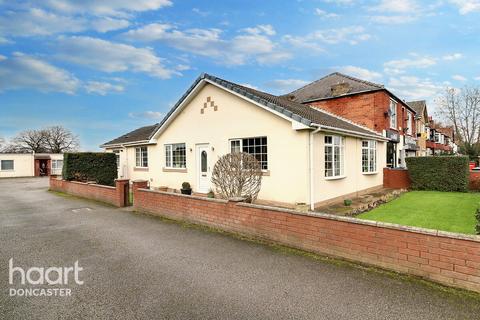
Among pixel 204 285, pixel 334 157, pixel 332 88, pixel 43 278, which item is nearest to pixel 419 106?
pixel 332 88

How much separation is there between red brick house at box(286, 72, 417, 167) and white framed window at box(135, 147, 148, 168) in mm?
11717

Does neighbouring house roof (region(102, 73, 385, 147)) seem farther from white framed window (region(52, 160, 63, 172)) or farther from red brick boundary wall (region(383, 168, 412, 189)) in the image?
white framed window (region(52, 160, 63, 172))

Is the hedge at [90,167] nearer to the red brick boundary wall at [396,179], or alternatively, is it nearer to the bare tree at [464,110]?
the red brick boundary wall at [396,179]

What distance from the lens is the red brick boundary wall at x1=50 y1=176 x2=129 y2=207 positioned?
11.4m

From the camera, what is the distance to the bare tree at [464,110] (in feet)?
131

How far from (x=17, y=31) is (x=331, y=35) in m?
13.5

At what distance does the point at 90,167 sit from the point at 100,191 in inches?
254

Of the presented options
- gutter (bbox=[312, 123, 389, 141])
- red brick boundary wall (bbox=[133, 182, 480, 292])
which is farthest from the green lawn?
red brick boundary wall (bbox=[133, 182, 480, 292])

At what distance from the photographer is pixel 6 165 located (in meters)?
36.0

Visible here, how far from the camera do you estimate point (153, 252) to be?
5762mm

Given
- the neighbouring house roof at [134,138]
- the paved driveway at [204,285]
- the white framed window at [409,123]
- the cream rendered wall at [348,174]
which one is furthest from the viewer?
the white framed window at [409,123]

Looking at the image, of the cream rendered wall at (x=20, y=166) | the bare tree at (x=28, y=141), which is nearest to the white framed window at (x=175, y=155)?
the cream rendered wall at (x=20, y=166)

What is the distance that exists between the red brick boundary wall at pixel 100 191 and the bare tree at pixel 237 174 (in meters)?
4.56

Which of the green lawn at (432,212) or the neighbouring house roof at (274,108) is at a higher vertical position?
the neighbouring house roof at (274,108)
